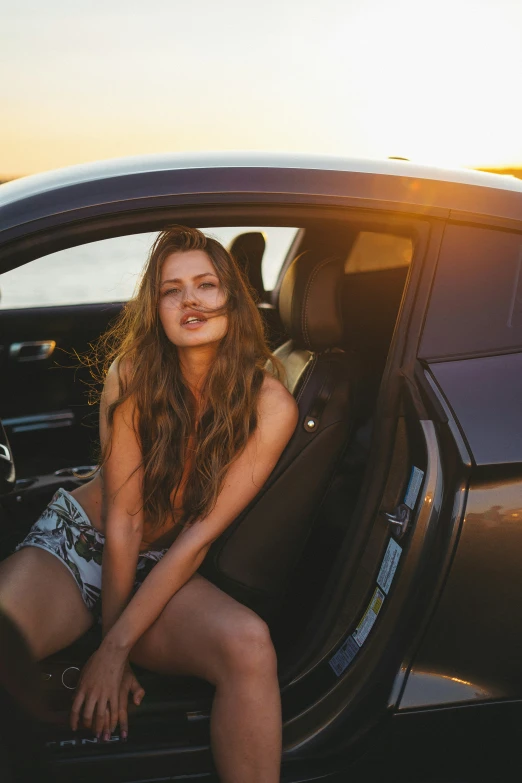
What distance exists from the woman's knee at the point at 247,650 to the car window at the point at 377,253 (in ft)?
3.48

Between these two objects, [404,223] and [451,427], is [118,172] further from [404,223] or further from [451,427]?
[451,427]

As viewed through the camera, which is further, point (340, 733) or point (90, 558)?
point (90, 558)

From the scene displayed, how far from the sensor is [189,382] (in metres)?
1.86

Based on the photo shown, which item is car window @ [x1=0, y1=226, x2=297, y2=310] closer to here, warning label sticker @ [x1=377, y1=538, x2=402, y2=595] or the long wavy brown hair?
the long wavy brown hair

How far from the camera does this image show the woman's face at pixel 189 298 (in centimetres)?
171

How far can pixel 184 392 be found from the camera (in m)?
1.84

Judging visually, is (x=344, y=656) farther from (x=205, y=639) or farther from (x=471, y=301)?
(x=471, y=301)

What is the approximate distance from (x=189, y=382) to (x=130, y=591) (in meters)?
0.50

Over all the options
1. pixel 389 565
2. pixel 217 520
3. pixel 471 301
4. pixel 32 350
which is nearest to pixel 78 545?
pixel 217 520

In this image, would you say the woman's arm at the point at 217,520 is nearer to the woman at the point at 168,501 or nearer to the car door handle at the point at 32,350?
the woman at the point at 168,501

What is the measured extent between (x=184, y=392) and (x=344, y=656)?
70cm

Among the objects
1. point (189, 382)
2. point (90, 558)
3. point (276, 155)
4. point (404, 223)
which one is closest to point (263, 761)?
point (90, 558)

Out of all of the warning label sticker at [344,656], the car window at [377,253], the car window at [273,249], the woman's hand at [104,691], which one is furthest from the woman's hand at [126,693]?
the car window at [273,249]

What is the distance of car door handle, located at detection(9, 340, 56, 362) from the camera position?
316 centimetres
